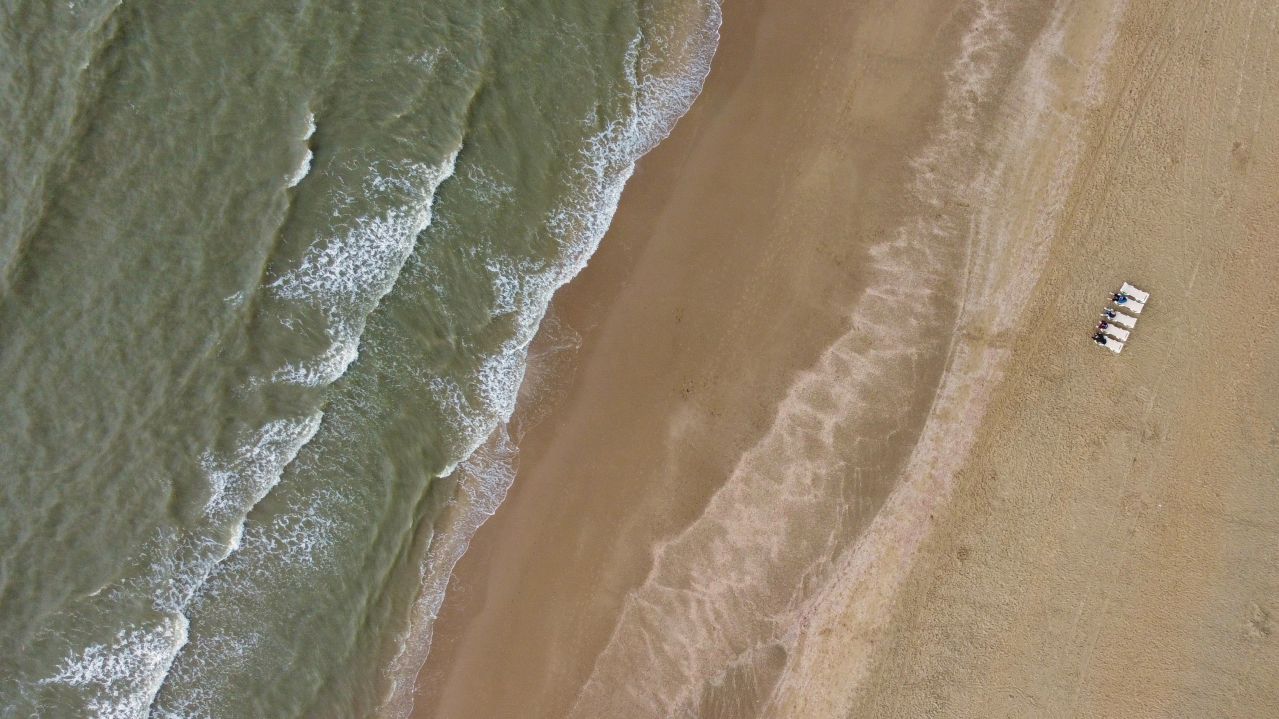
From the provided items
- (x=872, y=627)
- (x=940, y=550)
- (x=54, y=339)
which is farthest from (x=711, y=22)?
(x=54, y=339)

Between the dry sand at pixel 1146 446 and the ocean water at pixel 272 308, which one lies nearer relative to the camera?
the ocean water at pixel 272 308

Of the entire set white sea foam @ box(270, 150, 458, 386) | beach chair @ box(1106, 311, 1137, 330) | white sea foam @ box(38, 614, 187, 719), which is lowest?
white sea foam @ box(38, 614, 187, 719)

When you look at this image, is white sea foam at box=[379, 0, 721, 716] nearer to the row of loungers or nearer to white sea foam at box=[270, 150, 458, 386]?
white sea foam at box=[270, 150, 458, 386]

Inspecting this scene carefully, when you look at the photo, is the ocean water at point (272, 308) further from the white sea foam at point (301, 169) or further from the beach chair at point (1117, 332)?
the beach chair at point (1117, 332)

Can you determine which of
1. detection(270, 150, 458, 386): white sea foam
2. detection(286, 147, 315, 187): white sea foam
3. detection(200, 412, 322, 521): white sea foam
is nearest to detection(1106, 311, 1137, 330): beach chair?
detection(270, 150, 458, 386): white sea foam

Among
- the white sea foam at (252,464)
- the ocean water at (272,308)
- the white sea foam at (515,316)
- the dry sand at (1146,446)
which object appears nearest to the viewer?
the ocean water at (272,308)

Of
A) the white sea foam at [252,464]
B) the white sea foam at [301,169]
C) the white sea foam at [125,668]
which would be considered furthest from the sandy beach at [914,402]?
the white sea foam at [301,169]

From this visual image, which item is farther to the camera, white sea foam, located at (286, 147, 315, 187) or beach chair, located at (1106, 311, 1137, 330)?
beach chair, located at (1106, 311, 1137, 330)
